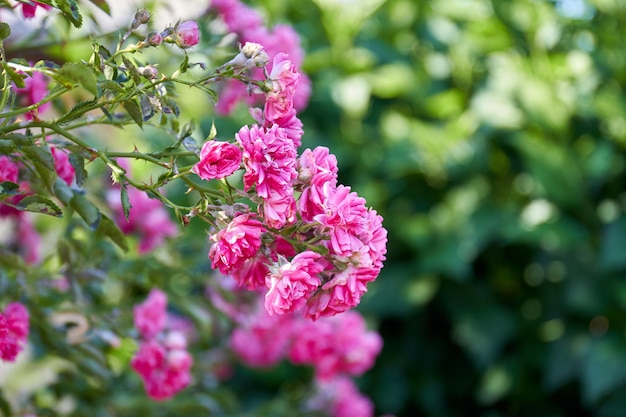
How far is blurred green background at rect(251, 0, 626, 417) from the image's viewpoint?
248cm

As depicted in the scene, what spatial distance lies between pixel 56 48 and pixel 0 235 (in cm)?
99

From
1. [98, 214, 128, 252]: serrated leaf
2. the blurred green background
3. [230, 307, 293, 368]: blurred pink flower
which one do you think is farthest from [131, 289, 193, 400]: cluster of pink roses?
the blurred green background

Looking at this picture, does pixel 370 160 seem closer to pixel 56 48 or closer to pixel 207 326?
pixel 207 326

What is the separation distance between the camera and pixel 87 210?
32.9 inches

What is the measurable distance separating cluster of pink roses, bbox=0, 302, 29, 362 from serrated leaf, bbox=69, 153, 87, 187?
183mm

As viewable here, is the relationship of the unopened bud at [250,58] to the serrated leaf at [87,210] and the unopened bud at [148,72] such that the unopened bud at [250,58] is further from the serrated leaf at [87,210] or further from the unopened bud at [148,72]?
the serrated leaf at [87,210]

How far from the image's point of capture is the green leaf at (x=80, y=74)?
70cm

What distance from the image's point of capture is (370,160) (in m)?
2.62

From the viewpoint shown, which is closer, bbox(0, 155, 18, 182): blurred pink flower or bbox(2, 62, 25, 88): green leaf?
bbox(2, 62, 25, 88): green leaf

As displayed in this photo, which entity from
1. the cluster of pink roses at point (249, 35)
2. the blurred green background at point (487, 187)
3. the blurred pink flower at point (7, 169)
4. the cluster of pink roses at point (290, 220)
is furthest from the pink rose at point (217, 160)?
the blurred green background at point (487, 187)

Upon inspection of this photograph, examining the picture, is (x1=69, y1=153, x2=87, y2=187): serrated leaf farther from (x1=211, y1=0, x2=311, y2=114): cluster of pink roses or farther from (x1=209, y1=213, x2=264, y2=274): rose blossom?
(x1=211, y1=0, x2=311, y2=114): cluster of pink roses

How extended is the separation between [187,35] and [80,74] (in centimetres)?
11

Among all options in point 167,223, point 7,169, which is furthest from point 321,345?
point 7,169

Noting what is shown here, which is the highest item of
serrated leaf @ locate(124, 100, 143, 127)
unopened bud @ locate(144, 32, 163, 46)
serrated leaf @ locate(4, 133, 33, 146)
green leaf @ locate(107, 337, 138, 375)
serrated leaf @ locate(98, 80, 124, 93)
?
green leaf @ locate(107, 337, 138, 375)
